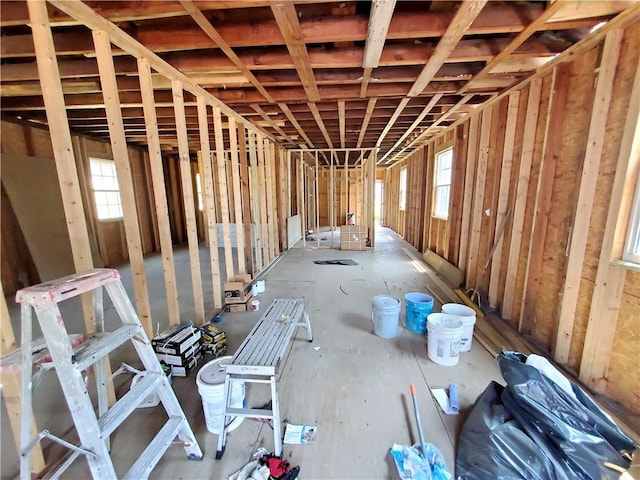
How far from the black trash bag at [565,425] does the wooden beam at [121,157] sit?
8.53 feet

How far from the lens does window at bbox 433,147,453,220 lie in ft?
17.0

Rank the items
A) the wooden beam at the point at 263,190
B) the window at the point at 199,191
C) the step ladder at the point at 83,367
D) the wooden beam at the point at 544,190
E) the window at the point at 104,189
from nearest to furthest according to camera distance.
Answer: the step ladder at the point at 83,367, the wooden beam at the point at 544,190, the wooden beam at the point at 263,190, the window at the point at 104,189, the window at the point at 199,191

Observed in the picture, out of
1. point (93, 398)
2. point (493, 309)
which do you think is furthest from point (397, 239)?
point (93, 398)

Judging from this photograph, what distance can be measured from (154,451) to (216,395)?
14.0 inches

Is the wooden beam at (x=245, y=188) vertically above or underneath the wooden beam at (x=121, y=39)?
underneath

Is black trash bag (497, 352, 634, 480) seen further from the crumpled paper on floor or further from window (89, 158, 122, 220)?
window (89, 158, 122, 220)

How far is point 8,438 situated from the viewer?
1.60m

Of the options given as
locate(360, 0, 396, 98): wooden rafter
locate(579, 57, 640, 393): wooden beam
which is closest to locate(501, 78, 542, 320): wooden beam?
locate(579, 57, 640, 393): wooden beam

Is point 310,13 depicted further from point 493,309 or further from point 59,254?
point 59,254

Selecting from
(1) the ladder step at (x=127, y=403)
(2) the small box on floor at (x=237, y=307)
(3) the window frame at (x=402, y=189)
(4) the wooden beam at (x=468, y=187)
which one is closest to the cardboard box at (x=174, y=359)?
(1) the ladder step at (x=127, y=403)

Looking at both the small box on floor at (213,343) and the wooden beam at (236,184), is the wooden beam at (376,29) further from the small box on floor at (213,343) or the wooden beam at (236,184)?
the small box on floor at (213,343)

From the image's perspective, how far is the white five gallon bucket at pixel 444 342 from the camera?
218 cm

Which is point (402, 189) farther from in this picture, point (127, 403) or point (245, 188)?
point (127, 403)

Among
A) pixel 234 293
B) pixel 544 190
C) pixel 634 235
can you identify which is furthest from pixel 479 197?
pixel 234 293
